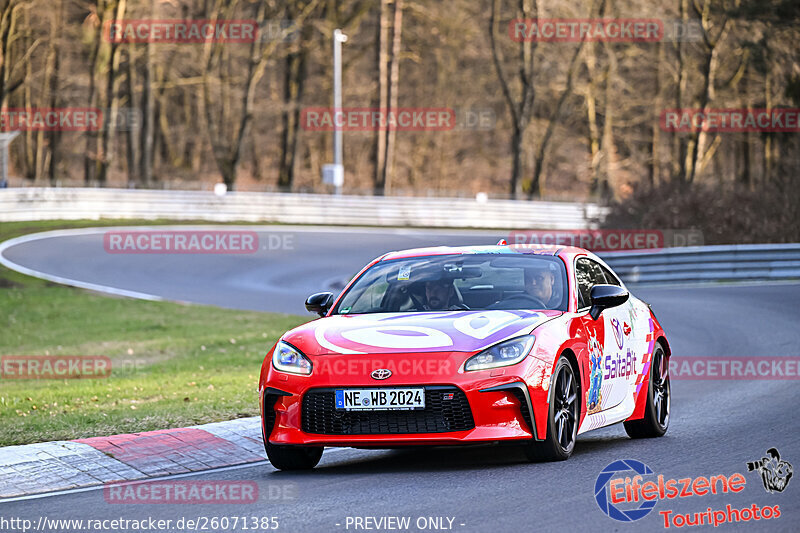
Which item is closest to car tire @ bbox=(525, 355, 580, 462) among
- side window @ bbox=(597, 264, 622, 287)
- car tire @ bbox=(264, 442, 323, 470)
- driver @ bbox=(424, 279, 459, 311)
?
driver @ bbox=(424, 279, 459, 311)

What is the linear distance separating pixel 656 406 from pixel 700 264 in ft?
60.4

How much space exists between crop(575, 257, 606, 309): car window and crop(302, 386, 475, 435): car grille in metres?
1.70

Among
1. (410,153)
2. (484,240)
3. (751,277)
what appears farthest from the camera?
(410,153)

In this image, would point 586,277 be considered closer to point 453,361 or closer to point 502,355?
point 502,355

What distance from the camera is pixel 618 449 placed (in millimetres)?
9156

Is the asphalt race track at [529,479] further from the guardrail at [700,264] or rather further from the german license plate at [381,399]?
the guardrail at [700,264]

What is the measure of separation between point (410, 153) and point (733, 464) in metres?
71.0

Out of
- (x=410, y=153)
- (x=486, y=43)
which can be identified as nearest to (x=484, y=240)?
(x=486, y=43)

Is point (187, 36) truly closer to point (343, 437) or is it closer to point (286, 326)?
point (286, 326)

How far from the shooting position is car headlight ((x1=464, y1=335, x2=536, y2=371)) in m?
7.78

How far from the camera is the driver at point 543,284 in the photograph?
8.88m

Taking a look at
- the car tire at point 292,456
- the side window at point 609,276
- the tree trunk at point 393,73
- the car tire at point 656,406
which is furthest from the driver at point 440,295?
the tree trunk at point 393,73

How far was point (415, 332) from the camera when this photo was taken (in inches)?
316

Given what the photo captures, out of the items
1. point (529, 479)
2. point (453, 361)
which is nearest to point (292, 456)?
point (453, 361)
